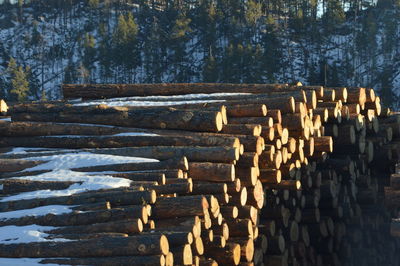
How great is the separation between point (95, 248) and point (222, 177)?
9.11 feet

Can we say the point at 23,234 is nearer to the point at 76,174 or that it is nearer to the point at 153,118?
the point at 76,174

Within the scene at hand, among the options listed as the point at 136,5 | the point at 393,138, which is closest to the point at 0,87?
the point at 136,5

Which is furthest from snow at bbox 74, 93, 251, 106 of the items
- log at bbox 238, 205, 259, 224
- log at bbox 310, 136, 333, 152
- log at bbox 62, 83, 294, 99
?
log at bbox 238, 205, 259, 224

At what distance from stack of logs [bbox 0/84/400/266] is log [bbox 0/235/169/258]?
14 mm

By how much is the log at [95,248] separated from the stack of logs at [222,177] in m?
0.01

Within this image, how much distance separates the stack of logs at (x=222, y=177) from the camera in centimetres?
897

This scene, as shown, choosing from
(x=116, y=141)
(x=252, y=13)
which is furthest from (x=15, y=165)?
(x=252, y=13)

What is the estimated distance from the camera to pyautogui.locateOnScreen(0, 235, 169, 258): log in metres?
8.38

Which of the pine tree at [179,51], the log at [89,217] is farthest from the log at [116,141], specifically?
the pine tree at [179,51]

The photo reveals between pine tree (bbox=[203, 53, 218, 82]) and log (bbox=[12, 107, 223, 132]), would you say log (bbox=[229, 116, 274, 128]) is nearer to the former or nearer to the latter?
log (bbox=[12, 107, 223, 132])

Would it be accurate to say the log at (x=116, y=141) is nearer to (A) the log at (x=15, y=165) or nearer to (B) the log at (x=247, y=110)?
(A) the log at (x=15, y=165)

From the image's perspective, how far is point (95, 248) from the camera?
8.48 metres

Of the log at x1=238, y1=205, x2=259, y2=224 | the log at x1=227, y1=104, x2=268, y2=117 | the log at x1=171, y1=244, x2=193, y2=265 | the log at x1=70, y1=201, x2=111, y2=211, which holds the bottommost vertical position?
the log at x1=238, y1=205, x2=259, y2=224

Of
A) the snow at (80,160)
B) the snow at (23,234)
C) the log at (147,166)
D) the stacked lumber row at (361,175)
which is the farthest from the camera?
→ the stacked lumber row at (361,175)
